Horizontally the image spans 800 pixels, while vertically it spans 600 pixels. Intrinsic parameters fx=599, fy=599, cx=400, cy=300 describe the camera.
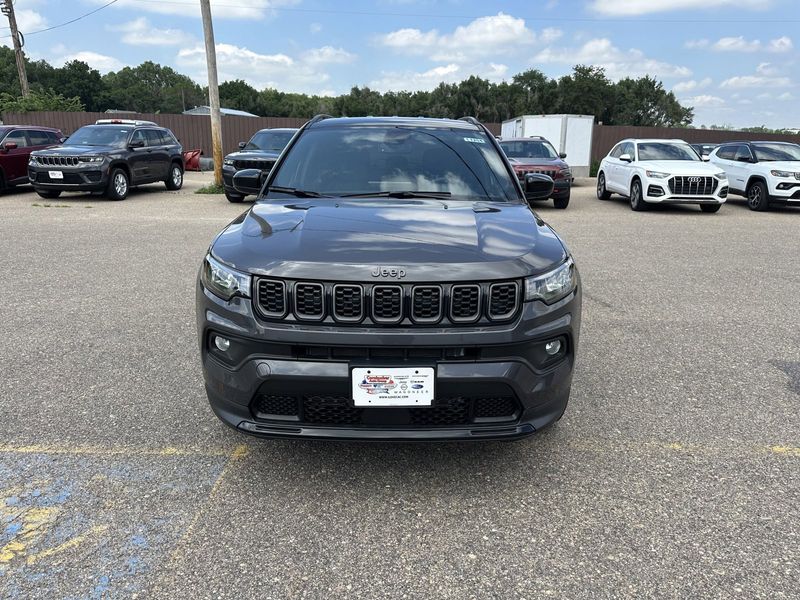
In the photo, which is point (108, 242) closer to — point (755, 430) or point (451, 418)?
point (451, 418)

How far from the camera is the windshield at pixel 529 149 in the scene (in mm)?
14781

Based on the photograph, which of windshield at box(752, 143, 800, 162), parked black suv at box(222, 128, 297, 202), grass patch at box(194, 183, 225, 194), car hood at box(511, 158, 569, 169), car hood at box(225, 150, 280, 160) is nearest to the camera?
parked black suv at box(222, 128, 297, 202)

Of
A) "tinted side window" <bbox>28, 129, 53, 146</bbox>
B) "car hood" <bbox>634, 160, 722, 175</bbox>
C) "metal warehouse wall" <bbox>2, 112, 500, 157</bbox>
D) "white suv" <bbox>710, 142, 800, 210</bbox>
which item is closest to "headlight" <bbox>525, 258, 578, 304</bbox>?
"car hood" <bbox>634, 160, 722, 175</bbox>

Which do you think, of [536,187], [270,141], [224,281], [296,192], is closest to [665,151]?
[270,141]

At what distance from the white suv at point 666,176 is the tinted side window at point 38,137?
48.8 ft

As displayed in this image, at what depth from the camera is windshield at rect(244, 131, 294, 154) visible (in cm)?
1461

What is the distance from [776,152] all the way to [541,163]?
5826 millimetres

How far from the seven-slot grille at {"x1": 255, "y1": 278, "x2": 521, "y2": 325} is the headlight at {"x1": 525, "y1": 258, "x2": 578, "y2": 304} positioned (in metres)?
0.21

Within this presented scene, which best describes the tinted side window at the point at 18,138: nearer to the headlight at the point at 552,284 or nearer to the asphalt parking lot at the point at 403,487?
the asphalt parking lot at the point at 403,487

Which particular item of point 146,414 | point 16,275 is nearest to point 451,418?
point 146,414

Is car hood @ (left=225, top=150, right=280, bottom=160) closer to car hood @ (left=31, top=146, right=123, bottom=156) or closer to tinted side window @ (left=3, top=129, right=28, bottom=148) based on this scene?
car hood @ (left=31, top=146, right=123, bottom=156)

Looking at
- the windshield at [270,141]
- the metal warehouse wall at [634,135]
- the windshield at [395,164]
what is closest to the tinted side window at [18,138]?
the windshield at [270,141]

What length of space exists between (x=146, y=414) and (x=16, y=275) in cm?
456

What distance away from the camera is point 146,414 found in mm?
3533
